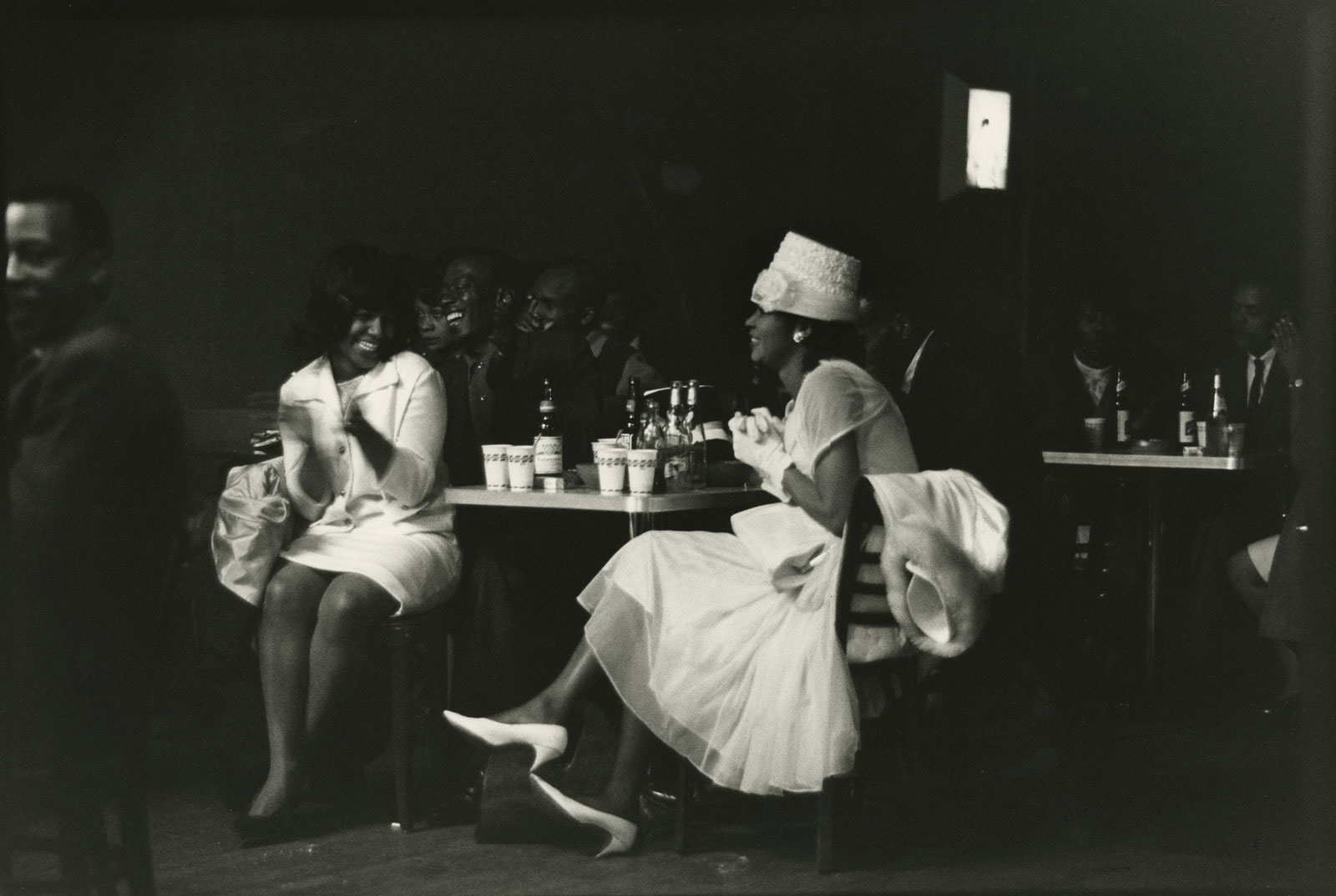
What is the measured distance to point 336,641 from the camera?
14.6 ft

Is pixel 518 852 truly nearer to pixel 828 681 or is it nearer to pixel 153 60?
pixel 828 681

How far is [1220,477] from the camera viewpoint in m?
6.07

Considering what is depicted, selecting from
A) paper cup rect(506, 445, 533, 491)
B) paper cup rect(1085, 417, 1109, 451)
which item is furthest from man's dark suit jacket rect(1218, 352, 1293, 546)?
paper cup rect(506, 445, 533, 491)

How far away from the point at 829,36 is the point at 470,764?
333 cm

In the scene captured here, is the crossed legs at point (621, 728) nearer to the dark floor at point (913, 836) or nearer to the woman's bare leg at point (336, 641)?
the dark floor at point (913, 836)

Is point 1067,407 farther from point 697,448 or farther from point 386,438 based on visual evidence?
point 386,438

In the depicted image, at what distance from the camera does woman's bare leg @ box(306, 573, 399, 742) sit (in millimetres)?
4465

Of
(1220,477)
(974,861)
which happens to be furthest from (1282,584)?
(1220,477)

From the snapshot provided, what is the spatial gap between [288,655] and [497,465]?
83cm

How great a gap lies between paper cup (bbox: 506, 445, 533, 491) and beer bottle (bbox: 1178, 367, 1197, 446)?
3.05 metres

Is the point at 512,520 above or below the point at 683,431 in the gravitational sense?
below

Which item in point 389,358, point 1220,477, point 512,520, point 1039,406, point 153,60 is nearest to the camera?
point 153,60

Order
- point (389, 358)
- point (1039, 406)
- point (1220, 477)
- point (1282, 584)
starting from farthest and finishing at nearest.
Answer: point (1039, 406) < point (1220, 477) < point (389, 358) < point (1282, 584)

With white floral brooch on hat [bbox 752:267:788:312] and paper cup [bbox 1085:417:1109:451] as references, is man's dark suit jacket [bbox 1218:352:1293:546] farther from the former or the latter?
white floral brooch on hat [bbox 752:267:788:312]
